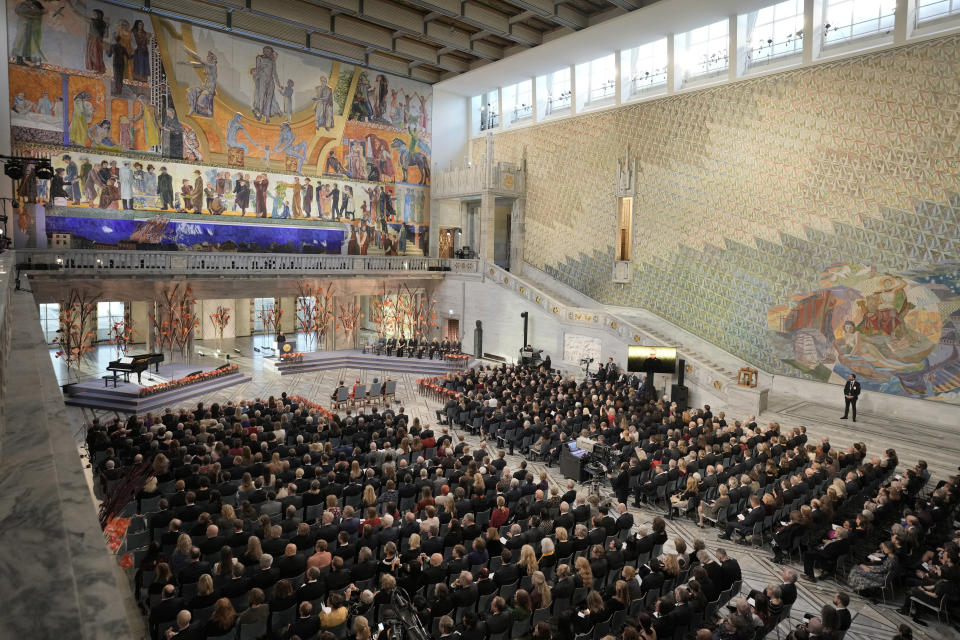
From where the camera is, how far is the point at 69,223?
20.4m

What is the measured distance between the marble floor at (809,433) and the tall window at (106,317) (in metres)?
4.00

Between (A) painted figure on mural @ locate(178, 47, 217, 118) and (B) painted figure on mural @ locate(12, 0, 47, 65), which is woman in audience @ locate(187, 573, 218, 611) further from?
(A) painted figure on mural @ locate(178, 47, 217, 118)

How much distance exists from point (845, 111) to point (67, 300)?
25.0 meters

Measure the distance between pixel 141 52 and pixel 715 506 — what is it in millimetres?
23976

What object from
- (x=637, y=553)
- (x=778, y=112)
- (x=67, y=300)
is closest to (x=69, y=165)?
(x=67, y=300)

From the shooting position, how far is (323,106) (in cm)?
2617

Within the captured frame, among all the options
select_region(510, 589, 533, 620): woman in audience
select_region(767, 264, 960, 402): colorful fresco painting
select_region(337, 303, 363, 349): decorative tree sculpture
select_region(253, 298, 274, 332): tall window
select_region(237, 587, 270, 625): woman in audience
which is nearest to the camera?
select_region(237, 587, 270, 625): woman in audience

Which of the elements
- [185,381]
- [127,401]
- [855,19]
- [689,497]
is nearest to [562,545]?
[689,497]

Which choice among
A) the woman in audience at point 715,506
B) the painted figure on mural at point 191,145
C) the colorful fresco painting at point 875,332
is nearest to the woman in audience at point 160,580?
the woman in audience at point 715,506

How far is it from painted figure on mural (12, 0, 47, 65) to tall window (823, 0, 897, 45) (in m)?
25.2

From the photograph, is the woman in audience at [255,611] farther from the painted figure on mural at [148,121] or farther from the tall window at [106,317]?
the tall window at [106,317]

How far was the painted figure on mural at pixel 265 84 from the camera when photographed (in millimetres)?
24359

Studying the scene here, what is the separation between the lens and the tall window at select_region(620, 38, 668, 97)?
22438 millimetres

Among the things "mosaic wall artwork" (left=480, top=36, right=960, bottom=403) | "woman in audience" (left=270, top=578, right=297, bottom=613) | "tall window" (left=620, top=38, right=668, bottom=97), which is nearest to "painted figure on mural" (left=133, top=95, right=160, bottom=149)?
"mosaic wall artwork" (left=480, top=36, right=960, bottom=403)
